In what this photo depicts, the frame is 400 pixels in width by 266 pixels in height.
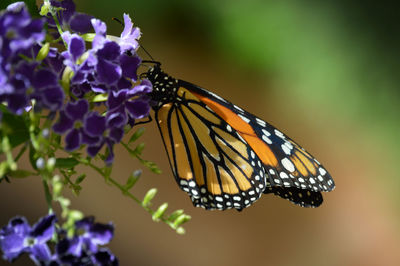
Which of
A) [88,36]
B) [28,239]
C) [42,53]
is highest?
[88,36]

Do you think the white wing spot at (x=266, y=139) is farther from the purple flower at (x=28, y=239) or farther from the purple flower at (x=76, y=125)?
the purple flower at (x=28, y=239)

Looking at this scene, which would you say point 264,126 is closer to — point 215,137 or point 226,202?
point 215,137

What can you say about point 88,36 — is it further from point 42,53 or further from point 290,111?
point 290,111

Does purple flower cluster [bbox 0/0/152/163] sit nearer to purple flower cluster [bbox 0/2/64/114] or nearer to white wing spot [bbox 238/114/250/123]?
purple flower cluster [bbox 0/2/64/114]

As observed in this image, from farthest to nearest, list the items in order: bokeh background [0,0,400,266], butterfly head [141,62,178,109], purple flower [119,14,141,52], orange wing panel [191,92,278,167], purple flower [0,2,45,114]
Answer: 1. bokeh background [0,0,400,266]
2. orange wing panel [191,92,278,167]
3. butterfly head [141,62,178,109]
4. purple flower [119,14,141,52]
5. purple flower [0,2,45,114]


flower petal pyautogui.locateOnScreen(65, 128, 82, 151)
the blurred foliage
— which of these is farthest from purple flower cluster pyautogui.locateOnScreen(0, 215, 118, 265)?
the blurred foliage

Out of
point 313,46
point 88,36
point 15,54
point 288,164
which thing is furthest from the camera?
point 313,46

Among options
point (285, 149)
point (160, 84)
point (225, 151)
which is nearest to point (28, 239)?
point (160, 84)
